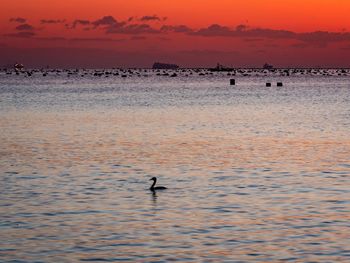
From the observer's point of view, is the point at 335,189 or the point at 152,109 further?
the point at 152,109

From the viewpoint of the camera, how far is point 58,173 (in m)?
31.5

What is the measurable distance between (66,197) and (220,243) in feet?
27.3

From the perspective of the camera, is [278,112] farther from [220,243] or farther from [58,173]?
[220,243]

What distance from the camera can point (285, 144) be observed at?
140ft

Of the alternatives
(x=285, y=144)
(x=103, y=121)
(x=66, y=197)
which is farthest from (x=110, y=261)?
(x=103, y=121)

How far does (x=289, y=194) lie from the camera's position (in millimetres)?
25875

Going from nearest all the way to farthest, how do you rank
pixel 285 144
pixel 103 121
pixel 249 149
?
pixel 249 149 < pixel 285 144 < pixel 103 121

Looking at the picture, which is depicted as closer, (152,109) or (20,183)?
(20,183)

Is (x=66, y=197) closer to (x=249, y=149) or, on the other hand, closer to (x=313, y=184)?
(x=313, y=184)

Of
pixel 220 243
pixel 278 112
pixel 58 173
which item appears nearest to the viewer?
pixel 220 243

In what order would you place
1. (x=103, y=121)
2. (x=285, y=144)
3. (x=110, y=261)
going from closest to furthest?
(x=110, y=261) → (x=285, y=144) → (x=103, y=121)

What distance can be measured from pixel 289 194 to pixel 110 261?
10.3 m

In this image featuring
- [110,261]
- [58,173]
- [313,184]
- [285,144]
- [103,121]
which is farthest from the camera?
[103,121]

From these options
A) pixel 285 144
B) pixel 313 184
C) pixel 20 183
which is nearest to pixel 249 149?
pixel 285 144
